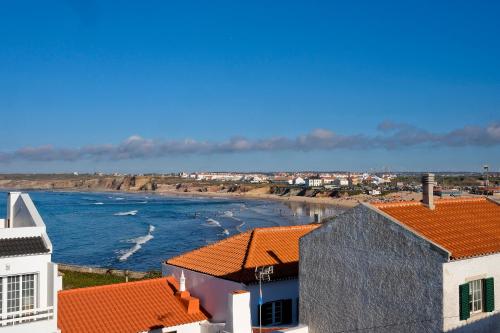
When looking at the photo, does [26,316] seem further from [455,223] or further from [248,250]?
[455,223]

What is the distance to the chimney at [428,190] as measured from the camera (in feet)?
51.0

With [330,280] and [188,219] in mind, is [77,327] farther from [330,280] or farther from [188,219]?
[188,219]

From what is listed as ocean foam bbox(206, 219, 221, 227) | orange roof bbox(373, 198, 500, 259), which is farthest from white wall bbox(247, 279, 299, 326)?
ocean foam bbox(206, 219, 221, 227)

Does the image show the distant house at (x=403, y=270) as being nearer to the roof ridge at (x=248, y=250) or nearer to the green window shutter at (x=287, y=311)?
the green window shutter at (x=287, y=311)

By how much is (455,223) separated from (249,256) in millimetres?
8252

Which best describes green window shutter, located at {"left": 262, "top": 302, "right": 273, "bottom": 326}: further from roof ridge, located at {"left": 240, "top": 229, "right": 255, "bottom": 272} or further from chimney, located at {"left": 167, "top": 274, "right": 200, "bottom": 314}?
chimney, located at {"left": 167, "top": 274, "right": 200, "bottom": 314}

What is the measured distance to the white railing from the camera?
12391 millimetres

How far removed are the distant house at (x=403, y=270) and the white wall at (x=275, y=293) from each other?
8.30 feet

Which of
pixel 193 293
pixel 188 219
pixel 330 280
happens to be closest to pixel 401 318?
pixel 330 280

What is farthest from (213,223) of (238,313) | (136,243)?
(238,313)

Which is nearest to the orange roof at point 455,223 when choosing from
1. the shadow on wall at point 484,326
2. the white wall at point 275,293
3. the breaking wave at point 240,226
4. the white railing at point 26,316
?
the shadow on wall at point 484,326

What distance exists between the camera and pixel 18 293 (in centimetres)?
1296

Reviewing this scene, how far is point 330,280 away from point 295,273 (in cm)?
428

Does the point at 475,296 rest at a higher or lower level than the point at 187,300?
higher
